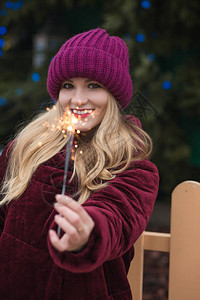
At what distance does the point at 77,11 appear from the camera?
5.46 meters

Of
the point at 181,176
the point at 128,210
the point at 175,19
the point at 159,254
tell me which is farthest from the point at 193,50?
the point at 128,210

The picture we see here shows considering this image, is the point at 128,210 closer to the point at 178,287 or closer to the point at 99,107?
the point at 99,107

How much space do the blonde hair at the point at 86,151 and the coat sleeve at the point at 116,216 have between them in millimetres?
63

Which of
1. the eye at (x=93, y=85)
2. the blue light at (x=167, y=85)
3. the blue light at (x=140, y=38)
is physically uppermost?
the blue light at (x=140, y=38)

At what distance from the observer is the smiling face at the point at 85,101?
1.49 m

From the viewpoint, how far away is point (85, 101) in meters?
1.48

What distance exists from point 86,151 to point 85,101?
20 centimetres

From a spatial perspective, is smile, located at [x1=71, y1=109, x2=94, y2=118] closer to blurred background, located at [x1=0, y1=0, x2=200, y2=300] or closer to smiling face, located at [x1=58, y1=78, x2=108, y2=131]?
smiling face, located at [x1=58, y1=78, x2=108, y2=131]

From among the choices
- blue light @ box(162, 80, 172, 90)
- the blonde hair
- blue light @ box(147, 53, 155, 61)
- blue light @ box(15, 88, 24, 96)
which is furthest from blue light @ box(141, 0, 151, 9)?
the blonde hair

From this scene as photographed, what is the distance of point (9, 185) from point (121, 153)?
1.65 ft

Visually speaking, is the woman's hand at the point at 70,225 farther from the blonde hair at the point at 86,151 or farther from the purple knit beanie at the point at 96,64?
the purple knit beanie at the point at 96,64

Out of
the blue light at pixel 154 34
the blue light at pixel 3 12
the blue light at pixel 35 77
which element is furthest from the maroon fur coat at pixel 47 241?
the blue light at pixel 3 12

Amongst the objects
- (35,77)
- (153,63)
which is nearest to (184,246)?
(153,63)

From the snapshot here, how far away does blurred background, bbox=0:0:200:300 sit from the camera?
13.9 feet
